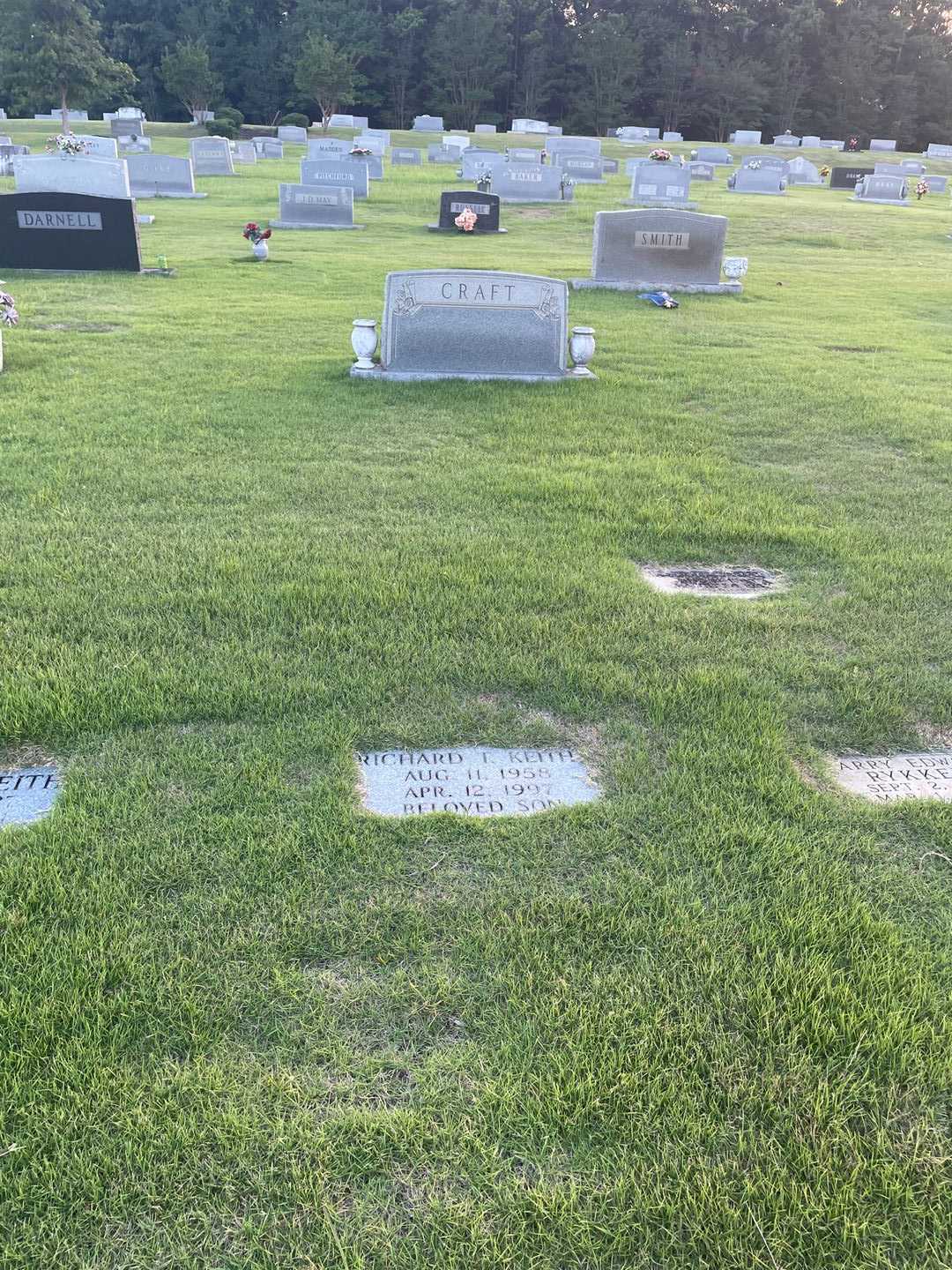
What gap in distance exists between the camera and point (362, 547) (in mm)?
4770

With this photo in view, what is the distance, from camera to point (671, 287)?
13.4 metres

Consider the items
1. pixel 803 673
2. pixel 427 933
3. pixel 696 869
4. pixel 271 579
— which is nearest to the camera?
pixel 427 933

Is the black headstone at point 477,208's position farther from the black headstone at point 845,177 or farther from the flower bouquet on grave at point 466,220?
the black headstone at point 845,177

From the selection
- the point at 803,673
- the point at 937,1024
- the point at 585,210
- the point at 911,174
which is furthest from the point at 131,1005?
the point at 911,174

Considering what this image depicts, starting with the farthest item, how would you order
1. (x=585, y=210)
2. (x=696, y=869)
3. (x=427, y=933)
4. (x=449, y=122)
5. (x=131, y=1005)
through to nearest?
(x=449, y=122), (x=585, y=210), (x=696, y=869), (x=427, y=933), (x=131, y=1005)

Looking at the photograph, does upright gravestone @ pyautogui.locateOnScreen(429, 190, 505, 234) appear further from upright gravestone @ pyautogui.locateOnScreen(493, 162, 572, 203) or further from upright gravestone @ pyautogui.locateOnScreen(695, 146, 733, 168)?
upright gravestone @ pyautogui.locateOnScreen(695, 146, 733, 168)

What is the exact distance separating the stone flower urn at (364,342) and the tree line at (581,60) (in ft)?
183

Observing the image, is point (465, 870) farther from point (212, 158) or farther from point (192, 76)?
point (192, 76)

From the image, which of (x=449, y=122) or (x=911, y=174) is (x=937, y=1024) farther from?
(x=449, y=122)

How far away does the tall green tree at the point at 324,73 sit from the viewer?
49281 mm

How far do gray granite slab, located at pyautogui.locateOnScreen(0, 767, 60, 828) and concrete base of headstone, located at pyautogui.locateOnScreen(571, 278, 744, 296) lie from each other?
39.0 ft

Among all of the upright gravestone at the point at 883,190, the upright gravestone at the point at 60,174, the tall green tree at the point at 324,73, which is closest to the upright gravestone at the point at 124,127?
the tall green tree at the point at 324,73

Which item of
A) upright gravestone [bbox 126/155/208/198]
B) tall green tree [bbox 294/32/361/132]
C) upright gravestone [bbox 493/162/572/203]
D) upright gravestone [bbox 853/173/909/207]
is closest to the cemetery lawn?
upright gravestone [bbox 126/155/208/198]

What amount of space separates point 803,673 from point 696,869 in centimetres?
140
